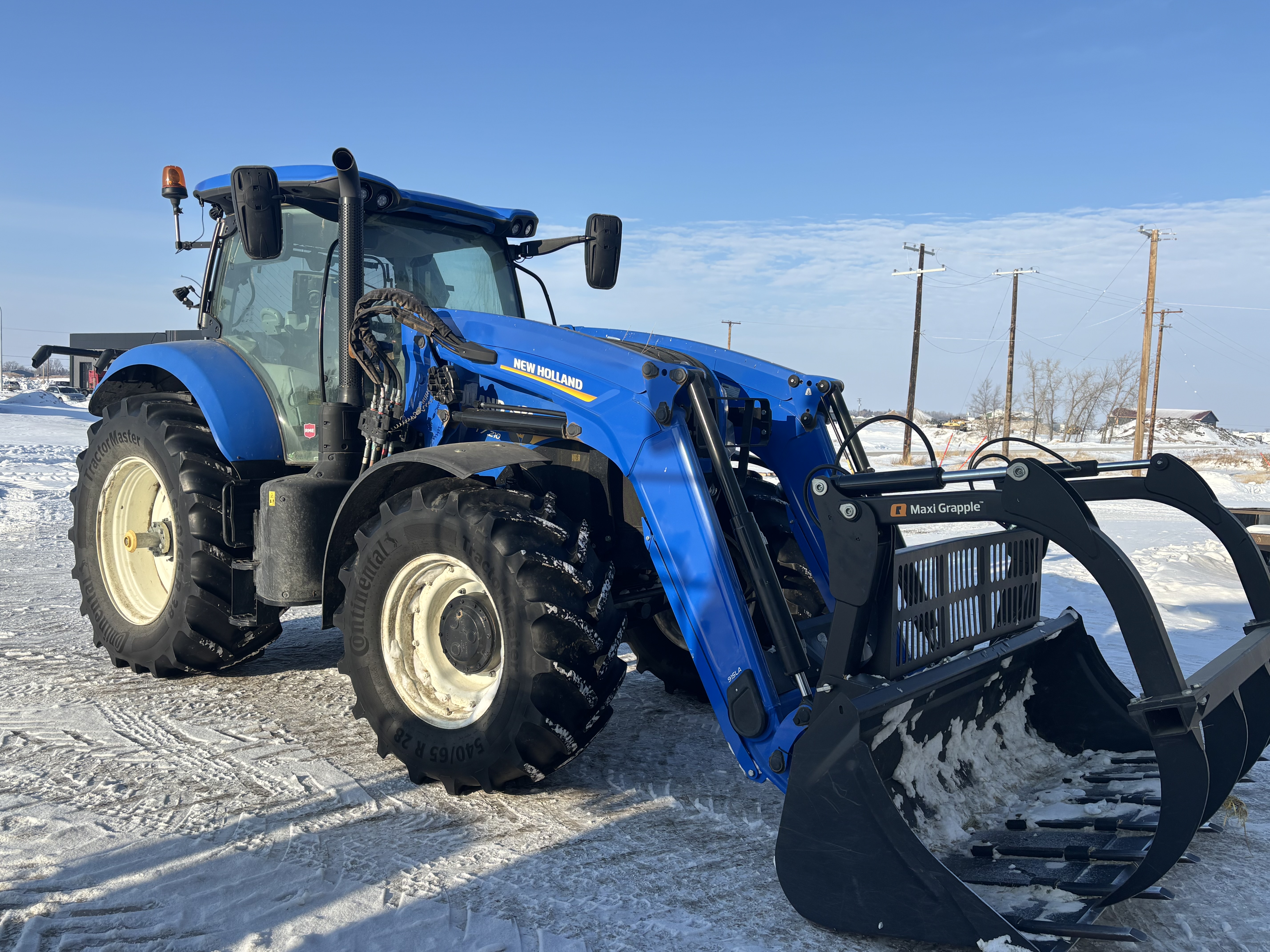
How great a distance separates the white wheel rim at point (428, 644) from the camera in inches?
154

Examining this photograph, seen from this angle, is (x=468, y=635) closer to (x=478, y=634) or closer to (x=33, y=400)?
(x=478, y=634)

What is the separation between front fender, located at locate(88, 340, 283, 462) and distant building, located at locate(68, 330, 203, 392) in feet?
1.26

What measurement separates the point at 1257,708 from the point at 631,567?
7.96 ft

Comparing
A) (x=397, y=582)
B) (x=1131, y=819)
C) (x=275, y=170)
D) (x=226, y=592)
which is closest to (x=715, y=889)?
(x=1131, y=819)

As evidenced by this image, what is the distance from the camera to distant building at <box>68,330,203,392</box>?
696 cm

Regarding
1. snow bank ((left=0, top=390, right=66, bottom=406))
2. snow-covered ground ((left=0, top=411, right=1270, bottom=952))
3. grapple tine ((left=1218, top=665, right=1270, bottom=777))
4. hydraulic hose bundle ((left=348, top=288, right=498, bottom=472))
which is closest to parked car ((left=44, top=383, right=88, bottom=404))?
snow bank ((left=0, top=390, right=66, bottom=406))

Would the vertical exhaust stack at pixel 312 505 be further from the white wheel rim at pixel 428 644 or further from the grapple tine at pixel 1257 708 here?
the grapple tine at pixel 1257 708

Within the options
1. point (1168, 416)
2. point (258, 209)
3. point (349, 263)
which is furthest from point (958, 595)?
point (1168, 416)

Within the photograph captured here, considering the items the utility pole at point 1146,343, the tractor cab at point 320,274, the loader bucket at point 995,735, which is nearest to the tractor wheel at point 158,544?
the tractor cab at point 320,274

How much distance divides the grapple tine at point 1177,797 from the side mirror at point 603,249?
3.75m

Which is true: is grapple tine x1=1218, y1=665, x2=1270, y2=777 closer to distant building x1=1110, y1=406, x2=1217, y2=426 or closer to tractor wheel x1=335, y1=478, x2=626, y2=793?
tractor wheel x1=335, y1=478, x2=626, y2=793

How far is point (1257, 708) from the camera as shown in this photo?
353cm

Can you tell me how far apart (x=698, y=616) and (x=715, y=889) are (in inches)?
34.1

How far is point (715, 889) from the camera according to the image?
3.11 meters
